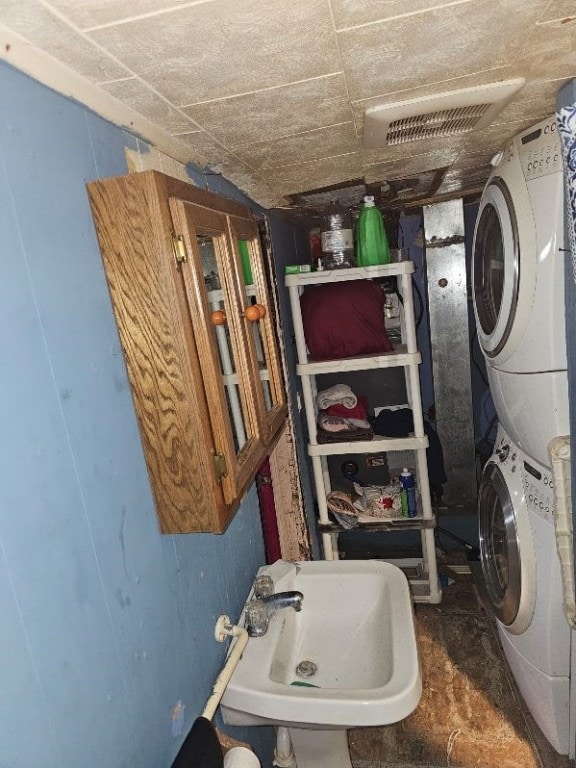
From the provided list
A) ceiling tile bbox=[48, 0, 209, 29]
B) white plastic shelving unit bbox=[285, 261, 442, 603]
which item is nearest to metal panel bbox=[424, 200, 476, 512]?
white plastic shelving unit bbox=[285, 261, 442, 603]

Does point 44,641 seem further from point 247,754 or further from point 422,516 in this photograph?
point 422,516

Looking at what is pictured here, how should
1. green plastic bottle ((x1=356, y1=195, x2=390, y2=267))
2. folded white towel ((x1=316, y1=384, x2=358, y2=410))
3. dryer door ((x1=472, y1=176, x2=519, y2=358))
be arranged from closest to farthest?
dryer door ((x1=472, y1=176, x2=519, y2=358)) → green plastic bottle ((x1=356, y1=195, x2=390, y2=267)) → folded white towel ((x1=316, y1=384, x2=358, y2=410))

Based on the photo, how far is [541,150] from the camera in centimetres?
126

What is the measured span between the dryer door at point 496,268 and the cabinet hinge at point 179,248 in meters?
0.99

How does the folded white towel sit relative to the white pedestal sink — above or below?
above

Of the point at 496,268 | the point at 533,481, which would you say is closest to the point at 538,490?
the point at 533,481

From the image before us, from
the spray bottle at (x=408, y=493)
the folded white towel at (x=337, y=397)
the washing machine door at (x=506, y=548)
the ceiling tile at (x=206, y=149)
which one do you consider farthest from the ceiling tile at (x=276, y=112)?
the spray bottle at (x=408, y=493)

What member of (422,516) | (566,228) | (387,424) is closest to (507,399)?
(566,228)

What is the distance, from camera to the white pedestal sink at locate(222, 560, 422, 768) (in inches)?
43.1

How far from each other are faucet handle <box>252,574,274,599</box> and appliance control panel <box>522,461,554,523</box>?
2.90 feet

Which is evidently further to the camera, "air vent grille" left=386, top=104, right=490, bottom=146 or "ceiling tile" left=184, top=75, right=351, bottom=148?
"air vent grille" left=386, top=104, right=490, bottom=146

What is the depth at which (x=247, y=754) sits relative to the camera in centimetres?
105

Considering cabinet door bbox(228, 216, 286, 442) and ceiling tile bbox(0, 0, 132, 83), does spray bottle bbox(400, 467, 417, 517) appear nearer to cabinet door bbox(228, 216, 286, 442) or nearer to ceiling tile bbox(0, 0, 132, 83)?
cabinet door bbox(228, 216, 286, 442)

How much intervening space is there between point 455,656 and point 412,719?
393mm
